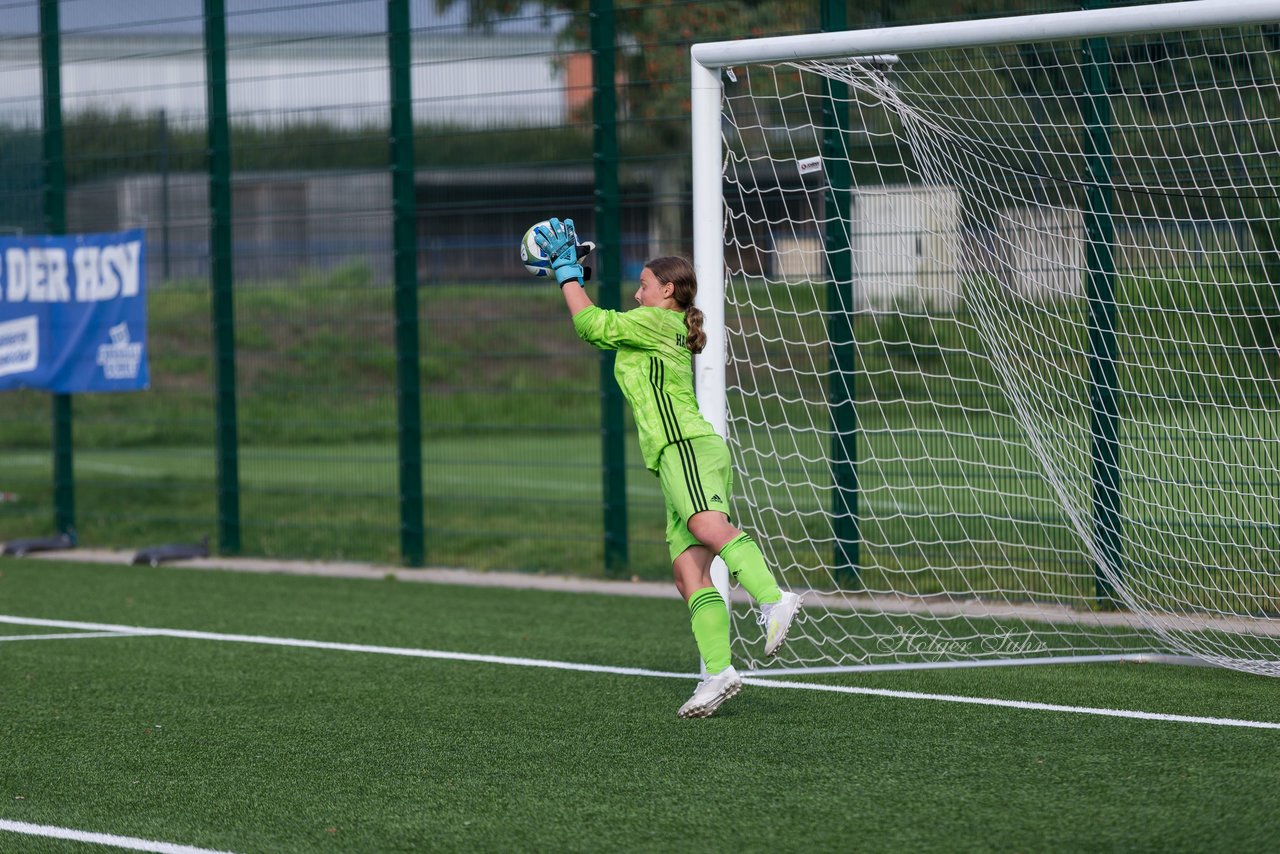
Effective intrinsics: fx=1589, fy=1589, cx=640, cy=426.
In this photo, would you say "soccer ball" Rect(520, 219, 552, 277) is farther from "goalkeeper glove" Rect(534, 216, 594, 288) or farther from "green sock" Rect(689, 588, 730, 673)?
"green sock" Rect(689, 588, 730, 673)

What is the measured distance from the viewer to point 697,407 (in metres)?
6.11

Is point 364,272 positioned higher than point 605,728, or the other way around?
point 364,272

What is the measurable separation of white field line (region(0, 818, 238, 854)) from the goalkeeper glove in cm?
250

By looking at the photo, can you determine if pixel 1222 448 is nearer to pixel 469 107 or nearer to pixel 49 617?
pixel 469 107

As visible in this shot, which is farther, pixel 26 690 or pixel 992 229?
pixel 992 229

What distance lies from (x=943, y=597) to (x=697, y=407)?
9.57 feet

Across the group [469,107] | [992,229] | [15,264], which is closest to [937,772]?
[992,229]

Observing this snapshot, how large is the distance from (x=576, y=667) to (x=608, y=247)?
139 inches

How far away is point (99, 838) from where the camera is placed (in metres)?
4.53

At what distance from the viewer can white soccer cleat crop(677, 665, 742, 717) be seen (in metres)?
5.83

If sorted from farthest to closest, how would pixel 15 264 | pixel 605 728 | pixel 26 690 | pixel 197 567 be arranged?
pixel 15 264 → pixel 197 567 → pixel 26 690 → pixel 605 728

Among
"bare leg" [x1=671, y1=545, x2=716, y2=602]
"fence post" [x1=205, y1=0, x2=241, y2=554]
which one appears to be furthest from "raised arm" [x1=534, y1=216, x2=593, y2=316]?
"fence post" [x1=205, y1=0, x2=241, y2=554]

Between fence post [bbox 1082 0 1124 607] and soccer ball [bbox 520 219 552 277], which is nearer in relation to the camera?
soccer ball [bbox 520 219 552 277]

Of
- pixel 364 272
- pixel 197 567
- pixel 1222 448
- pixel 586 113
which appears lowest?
pixel 197 567
